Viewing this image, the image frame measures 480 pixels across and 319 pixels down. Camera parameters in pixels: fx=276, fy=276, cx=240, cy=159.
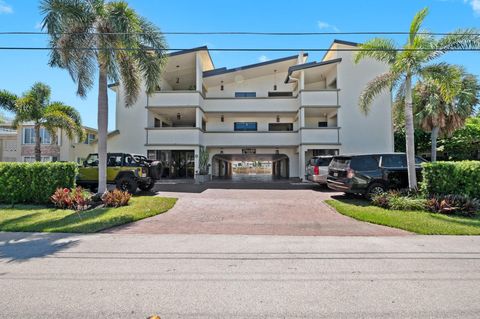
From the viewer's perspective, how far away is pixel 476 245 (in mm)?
5844

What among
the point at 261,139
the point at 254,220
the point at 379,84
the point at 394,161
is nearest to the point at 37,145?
the point at 261,139

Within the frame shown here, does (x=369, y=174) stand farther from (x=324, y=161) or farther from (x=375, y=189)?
(x=324, y=161)

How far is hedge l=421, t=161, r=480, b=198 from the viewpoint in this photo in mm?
9484

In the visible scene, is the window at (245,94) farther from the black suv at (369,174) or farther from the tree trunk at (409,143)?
the tree trunk at (409,143)

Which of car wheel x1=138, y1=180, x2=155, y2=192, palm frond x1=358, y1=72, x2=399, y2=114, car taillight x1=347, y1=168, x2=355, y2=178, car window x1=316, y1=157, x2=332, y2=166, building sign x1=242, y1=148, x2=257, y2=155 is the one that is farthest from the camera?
building sign x1=242, y1=148, x2=257, y2=155

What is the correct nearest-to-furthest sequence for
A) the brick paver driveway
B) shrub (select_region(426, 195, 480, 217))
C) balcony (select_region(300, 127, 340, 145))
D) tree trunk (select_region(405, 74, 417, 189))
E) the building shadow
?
the building shadow → the brick paver driveway → shrub (select_region(426, 195, 480, 217)) → tree trunk (select_region(405, 74, 417, 189)) → balcony (select_region(300, 127, 340, 145))

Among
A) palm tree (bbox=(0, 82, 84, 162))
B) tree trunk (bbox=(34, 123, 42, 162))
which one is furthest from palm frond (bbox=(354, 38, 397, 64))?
tree trunk (bbox=(34, 123, 42, 162))

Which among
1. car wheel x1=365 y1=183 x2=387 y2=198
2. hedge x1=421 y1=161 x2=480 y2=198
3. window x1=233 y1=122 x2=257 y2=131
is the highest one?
window x1=233 y1=122 x2=257 y2=131

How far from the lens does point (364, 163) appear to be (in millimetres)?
11195

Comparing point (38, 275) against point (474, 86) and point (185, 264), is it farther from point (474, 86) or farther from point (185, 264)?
point (474, 86)

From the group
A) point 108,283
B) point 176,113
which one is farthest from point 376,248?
point 176,113

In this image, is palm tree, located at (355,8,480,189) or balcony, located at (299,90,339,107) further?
balcony, located at (299,90,339,107)

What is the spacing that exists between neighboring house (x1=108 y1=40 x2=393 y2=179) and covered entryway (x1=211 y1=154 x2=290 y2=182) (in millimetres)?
452

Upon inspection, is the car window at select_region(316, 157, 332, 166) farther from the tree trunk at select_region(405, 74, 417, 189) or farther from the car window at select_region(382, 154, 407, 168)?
the tree trunk at select_region(405, 74, 417, 189)
